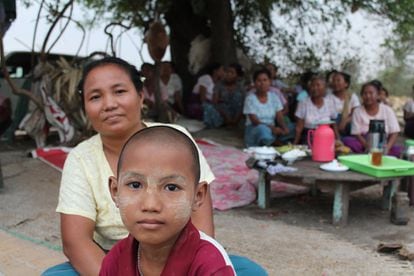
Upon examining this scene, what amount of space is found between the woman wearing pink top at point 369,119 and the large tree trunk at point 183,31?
4.69 meters

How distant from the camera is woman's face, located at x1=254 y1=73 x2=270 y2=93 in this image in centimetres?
669

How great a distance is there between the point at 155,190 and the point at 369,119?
511 centimetres

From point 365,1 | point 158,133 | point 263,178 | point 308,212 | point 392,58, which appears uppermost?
point 365,1

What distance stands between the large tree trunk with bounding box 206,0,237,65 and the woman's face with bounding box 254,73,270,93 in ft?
8.98

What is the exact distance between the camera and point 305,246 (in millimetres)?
3637

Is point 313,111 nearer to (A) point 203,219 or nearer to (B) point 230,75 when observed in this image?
(B) point 230,75

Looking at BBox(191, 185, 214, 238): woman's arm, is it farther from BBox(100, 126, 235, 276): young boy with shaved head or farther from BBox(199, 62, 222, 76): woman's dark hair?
BBox(199, 62, 222, 76): woman's dark hair

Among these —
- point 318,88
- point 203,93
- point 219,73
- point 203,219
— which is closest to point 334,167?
point 318,88

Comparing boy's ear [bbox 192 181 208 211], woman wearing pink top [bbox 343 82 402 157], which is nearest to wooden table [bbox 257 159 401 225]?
woman wearing pink top [bbox 343 82 402 157]

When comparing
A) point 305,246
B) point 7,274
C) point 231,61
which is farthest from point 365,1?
point 7,274

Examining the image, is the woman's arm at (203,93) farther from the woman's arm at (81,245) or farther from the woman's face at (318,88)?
the woman's arm at (81,245)

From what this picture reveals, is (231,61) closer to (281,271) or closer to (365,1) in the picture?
(365,1)

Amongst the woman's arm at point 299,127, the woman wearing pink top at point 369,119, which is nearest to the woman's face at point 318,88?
the woman's arm at point 299,127

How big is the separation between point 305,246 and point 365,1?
5.89 m
